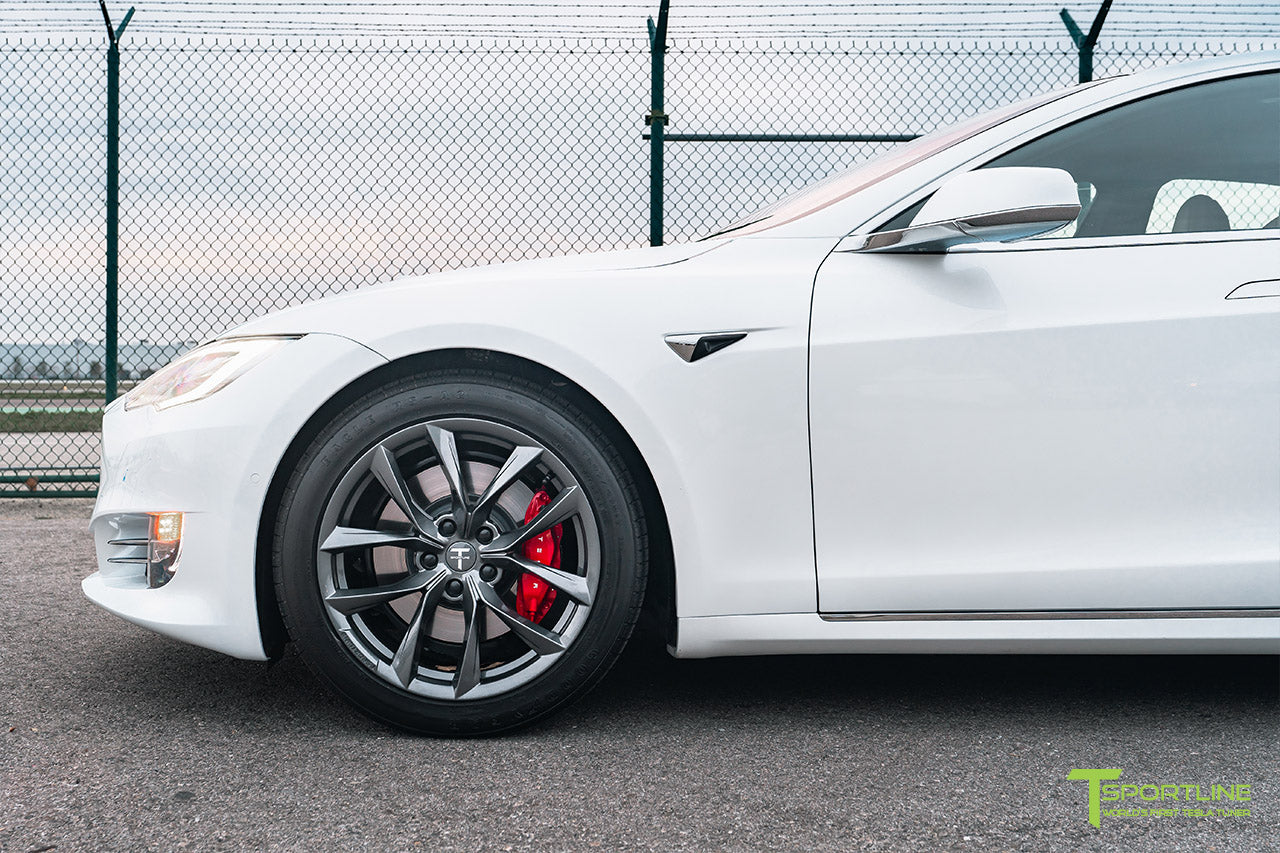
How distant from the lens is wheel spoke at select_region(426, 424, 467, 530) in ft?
6.56

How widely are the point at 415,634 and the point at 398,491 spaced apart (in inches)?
11.3

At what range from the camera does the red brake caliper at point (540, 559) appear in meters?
2.07

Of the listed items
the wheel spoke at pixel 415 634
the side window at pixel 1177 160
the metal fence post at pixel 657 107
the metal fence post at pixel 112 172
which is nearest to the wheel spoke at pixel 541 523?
the wheel spoke at pixel 415 634

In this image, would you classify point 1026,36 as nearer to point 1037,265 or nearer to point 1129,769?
point 1037,265

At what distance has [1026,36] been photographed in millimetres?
4984

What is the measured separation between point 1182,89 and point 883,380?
102 cm

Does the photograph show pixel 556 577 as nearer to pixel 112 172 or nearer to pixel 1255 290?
pixel 1255 290

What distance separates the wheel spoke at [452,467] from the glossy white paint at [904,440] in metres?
0.18

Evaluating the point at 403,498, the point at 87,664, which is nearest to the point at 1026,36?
the point at 403,498

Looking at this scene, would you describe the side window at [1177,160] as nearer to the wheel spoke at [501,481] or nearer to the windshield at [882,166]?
the windshield at [882,166]

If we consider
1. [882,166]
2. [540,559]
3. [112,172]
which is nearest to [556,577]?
[540,559]

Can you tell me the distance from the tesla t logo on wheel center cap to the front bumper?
40 centimetres

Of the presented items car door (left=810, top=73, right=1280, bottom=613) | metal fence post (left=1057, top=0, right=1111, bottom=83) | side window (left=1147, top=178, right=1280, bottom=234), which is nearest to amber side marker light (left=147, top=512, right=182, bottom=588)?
car door (left=810, top=73, right=1280, bottom=613)

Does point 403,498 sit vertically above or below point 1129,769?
above
